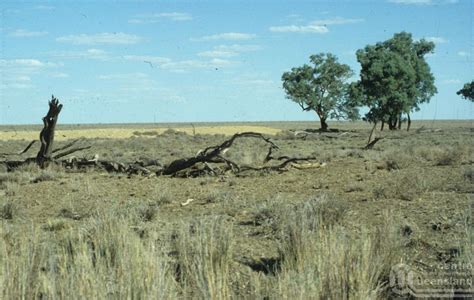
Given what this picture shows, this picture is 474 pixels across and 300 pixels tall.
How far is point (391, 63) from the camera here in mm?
64500

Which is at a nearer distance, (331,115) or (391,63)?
(391,63)

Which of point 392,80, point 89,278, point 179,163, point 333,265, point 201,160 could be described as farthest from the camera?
point 392,80

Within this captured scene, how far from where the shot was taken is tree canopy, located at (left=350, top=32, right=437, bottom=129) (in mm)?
64750

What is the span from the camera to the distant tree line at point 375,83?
65.0m

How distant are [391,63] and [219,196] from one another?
54253 mm

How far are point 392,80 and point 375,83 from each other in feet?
5.72

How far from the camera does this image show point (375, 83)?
6506 centimetres

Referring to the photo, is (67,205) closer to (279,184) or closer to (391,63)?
(279,184)

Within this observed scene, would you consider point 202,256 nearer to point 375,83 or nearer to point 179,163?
point 179,163

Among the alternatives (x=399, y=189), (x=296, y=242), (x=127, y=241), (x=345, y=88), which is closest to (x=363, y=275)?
(x=296, y=242)

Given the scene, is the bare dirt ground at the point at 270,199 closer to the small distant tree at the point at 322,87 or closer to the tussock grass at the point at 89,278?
the tussock grass at the point at 89,278

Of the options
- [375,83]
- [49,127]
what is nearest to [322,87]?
[375,83]

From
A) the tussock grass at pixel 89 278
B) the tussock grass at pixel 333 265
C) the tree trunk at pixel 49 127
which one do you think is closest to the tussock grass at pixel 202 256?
the tussock grass at pixel 89 278

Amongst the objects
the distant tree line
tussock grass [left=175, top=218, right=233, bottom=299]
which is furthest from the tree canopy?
tussock grass [left=175, top=218, right=233, bottom=299]
